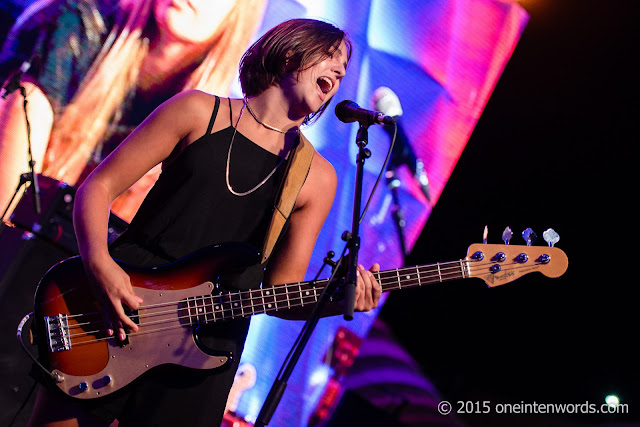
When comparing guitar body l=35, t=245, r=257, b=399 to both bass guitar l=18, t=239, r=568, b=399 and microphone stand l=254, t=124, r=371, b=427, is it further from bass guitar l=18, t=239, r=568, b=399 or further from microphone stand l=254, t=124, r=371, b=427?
microphone stand l=254, t=124, r=371, b=427

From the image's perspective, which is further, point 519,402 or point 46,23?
point 519,402

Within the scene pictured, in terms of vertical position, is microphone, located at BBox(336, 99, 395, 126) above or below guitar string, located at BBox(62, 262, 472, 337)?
above

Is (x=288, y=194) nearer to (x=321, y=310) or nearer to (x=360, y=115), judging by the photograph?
(x=360, y=115)

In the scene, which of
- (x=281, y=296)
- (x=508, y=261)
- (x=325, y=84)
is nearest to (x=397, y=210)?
(x=508, y=261)

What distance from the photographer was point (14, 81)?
3799mm

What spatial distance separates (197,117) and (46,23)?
8.68ft

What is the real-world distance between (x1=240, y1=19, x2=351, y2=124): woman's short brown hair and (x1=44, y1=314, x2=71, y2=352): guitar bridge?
1292mm

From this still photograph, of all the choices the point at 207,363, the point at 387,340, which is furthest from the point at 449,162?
the point at 207,363

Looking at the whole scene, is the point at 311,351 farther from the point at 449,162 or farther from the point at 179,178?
the point at 179,178

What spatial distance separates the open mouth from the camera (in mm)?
2289

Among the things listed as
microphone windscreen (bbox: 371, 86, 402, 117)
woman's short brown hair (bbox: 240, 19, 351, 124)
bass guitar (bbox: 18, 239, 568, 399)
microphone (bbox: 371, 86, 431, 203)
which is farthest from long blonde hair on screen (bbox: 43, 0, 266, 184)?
bass guitar (bbox: 18, 239, 568, 399)

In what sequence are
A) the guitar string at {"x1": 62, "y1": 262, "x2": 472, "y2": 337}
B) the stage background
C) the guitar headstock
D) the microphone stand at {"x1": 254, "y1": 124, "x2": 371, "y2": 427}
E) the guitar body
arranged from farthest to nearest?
the stage background < the guitar headstock < the guitar string at {"x1": 62, "y1": 262, "x2": 472, "y2": 337} < the guitar body < the microphone stand at {"x1": 254, "y1": 124, "x2": 371, "y2": 427}

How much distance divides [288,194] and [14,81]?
281 centimetres

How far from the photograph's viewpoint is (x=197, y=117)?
213 cm
